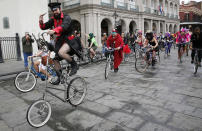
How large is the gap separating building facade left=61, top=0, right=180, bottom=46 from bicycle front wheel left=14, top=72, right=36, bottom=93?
48.3ft

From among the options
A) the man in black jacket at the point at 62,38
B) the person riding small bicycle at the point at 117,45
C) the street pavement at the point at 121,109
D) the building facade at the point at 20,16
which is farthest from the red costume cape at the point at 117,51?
the building facade at the point at 20,16

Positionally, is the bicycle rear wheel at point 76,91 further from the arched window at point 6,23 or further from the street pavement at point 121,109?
the arched window at point 6,23

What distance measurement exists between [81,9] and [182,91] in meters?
18.4

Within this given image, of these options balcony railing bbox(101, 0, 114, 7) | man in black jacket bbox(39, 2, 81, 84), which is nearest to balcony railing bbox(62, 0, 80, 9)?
balcony railing bbox(101, 0, 114, 7)

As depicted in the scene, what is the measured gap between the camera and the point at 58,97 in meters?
3.47

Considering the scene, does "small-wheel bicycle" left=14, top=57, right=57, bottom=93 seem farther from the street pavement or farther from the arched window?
the arched window

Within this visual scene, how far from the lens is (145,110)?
11.9 ft

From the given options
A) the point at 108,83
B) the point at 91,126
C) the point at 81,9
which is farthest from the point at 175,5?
the point at 91,126

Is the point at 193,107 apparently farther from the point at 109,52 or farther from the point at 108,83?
the point at 109,52

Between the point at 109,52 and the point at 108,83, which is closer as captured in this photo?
the point at 108,83

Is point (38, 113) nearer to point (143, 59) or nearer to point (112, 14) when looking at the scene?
point (143, 59)

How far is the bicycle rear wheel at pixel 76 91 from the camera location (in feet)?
12.2

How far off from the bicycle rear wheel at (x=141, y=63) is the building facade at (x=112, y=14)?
37.5 feet

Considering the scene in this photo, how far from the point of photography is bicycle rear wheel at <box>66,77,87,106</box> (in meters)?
3.73
